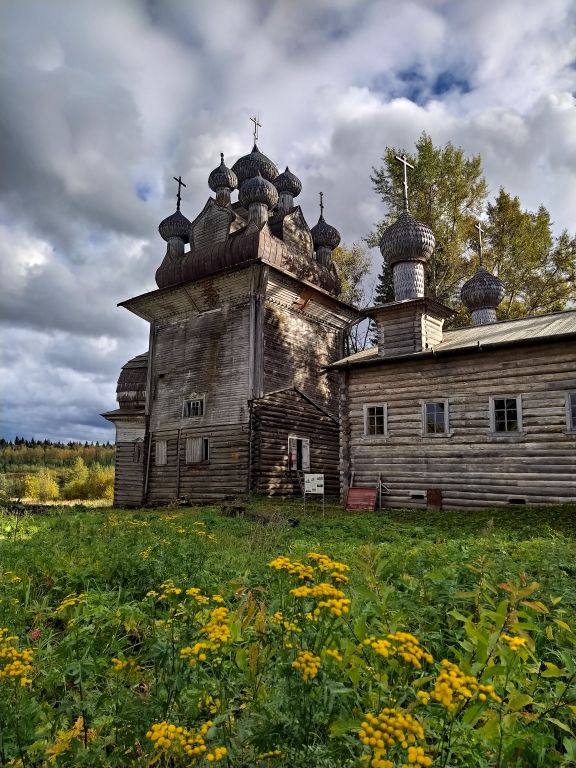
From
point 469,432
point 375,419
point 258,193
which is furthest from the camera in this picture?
point 258,193

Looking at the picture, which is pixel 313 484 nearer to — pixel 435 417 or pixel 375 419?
pixel 375 419

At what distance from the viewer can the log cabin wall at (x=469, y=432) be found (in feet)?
47.7

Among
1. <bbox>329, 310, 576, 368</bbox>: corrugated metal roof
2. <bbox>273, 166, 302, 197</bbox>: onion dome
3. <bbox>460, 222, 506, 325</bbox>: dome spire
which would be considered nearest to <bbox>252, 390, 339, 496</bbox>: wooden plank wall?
<bbox>329, 310, 576, 368</bbox>: corrugated metal roof

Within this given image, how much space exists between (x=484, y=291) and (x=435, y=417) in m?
9.06

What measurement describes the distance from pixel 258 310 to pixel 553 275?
17027mm

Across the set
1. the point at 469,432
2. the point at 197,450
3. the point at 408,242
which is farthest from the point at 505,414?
the point at 197,450

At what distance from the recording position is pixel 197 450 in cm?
2300

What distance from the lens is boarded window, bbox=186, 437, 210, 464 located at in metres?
22.9

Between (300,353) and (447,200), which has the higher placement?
(447,200)

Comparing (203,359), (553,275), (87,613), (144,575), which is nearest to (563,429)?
(144,575)

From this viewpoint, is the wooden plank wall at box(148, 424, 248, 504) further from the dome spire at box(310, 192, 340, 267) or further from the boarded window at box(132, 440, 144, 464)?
the dome spire at box(310, 192, 340, 267)

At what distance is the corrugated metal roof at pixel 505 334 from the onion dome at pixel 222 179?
14.7 m

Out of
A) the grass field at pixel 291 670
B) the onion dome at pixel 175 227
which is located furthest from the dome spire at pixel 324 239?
the grass field at pixel 291 670

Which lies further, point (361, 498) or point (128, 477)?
point (128, 477)
